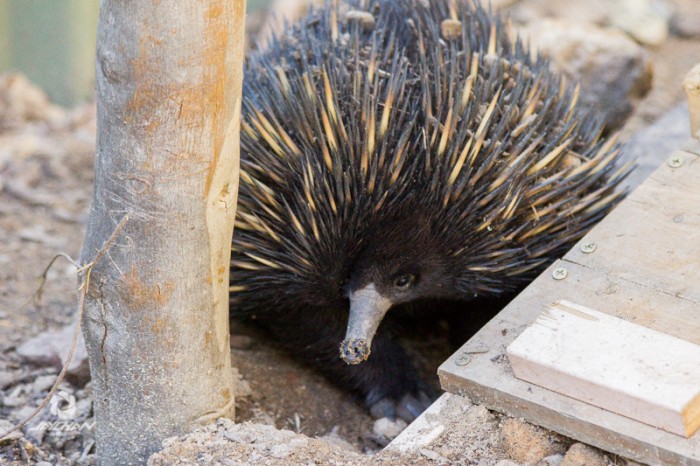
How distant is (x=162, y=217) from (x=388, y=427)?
4.48ft

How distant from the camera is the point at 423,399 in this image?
3436 millimetres

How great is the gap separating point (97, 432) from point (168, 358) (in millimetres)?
380

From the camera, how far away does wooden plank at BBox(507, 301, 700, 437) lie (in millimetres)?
2203

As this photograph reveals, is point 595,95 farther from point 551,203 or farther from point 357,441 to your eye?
point 357,441

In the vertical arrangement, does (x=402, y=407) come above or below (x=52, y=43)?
below

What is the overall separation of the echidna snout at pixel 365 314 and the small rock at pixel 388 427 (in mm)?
526

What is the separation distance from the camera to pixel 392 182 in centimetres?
289

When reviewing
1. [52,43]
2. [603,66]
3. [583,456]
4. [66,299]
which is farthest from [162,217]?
[52,43]

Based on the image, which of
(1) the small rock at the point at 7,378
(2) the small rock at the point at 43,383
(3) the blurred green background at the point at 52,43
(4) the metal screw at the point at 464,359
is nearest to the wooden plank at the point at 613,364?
(4) the metal screw at the point at 464,359

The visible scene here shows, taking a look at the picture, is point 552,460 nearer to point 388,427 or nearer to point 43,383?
point 388,427

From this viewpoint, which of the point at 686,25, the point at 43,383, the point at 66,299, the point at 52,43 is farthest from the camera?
the point at 686,25

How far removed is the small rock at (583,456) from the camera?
7.62 feet

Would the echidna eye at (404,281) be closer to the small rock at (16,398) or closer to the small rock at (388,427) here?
the small rock at (388,427)

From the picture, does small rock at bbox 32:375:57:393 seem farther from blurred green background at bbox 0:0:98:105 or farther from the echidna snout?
blurred green background at bbox 0:0:98:105
